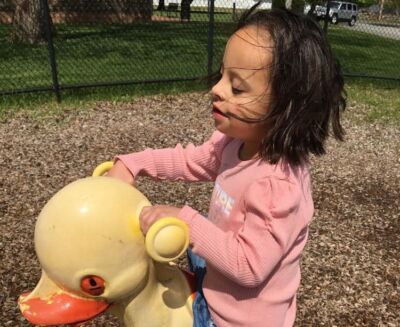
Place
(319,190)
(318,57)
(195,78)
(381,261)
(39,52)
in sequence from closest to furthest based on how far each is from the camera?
(318,57) < (381,261) < (319,190) < (195,78) < (39,52)

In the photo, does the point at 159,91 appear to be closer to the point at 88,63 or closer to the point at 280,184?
the point at 88,63

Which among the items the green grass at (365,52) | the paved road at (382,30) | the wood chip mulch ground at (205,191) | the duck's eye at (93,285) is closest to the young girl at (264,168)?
the duck's eye at (93,285)

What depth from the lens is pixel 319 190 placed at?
13.6ft

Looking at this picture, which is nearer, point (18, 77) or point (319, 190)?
point (319, 190)

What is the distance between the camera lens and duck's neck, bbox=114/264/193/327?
1265 mm

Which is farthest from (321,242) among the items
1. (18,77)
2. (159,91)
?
(18,77)

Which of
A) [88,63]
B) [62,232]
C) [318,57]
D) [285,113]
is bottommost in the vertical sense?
[88,63]

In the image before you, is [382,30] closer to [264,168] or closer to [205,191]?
[205,191]

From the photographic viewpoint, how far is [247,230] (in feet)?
3.74

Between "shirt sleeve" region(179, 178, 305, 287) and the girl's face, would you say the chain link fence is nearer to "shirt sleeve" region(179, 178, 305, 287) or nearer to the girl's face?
the girl's face

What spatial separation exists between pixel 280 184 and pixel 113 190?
388 millimetres

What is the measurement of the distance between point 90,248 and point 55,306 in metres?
0.17

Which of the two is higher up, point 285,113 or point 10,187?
point 285,113

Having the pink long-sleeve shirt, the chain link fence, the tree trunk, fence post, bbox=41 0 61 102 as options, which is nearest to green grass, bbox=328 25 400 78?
the chain link fence
